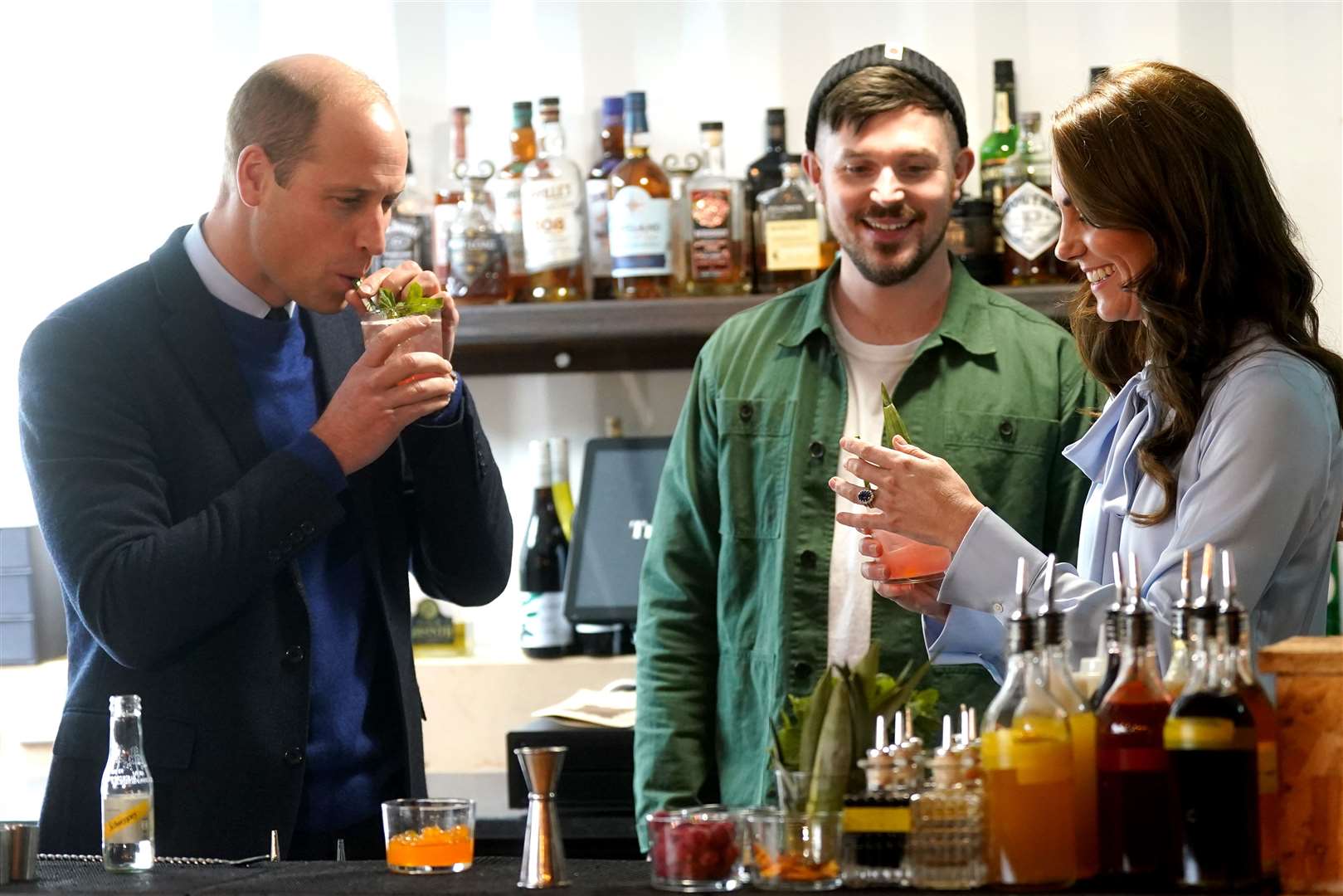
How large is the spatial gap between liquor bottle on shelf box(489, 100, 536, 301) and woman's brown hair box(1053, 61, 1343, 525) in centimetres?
151

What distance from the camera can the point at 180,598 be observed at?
5.75 ft

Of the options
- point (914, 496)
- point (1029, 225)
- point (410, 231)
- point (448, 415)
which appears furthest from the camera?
point (410, 231)

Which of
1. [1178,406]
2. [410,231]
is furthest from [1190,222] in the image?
[410,231]

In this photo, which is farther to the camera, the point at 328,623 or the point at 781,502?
the point at 781,502

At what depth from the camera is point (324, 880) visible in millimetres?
1376

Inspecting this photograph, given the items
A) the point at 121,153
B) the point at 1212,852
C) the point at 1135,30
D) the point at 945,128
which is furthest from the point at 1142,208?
the point at 121,153

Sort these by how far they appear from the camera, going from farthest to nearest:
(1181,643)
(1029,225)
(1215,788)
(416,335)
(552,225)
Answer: (552,225), (1029,225), (416,335), (1181,643), (1215,788)

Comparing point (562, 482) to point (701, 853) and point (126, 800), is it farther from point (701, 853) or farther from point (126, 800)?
point (701, 853)

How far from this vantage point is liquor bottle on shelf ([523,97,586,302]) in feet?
9.52

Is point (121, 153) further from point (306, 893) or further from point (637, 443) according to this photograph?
point (306, 893)

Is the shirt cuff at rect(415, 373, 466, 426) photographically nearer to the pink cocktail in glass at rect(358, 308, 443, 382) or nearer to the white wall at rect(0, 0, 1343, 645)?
the pink cocktail in glass at rect(358, 308, 443, 382)

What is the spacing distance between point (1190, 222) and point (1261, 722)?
1.88 ft

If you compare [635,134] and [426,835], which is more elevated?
[635,134]

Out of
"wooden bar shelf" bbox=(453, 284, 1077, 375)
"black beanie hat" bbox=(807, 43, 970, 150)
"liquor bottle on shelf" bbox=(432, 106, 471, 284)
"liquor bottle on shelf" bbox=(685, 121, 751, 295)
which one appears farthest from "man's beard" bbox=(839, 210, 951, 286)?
"liquor bottle on shelf" bbox=(432, 106, 471, 284)
